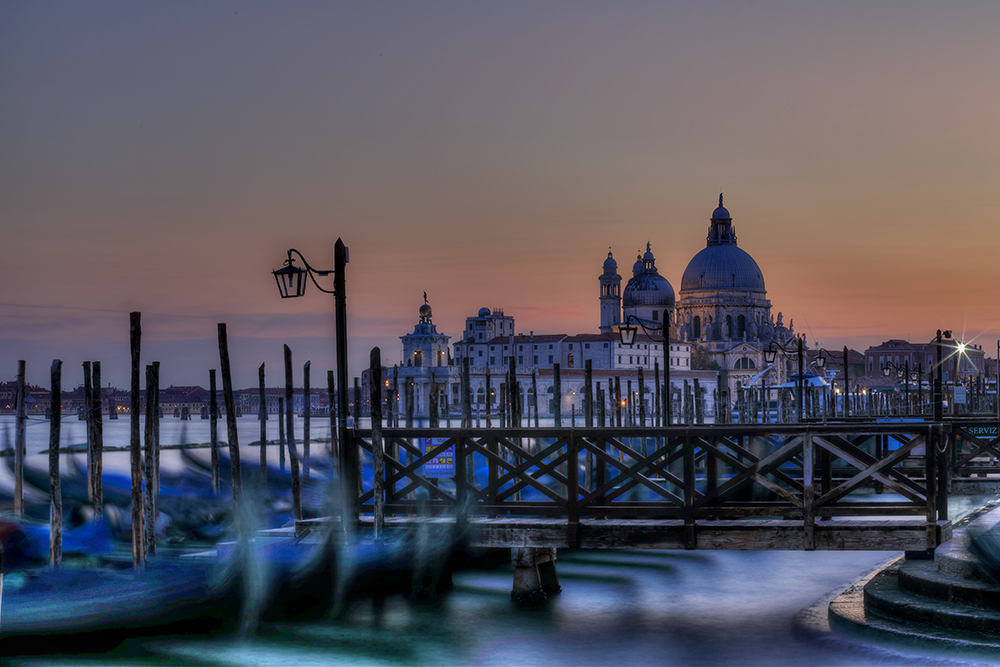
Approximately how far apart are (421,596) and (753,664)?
3873 mm

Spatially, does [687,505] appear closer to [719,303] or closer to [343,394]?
[343,394]

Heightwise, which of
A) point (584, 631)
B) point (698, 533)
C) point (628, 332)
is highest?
point (628, 332)

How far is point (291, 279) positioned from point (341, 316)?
24.9 inches

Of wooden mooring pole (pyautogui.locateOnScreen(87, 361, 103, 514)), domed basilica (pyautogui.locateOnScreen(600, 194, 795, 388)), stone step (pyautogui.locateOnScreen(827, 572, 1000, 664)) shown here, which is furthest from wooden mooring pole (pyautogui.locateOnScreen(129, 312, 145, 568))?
domed basilica (pyautogui.locateOnScreen(600, 194, 795, 388))

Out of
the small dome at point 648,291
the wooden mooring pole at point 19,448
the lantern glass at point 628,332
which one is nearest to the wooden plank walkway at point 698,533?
the lantern glass at point 628,332

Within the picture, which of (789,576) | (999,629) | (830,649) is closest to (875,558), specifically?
(789,576)

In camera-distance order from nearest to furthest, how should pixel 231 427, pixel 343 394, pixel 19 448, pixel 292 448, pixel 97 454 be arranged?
pixel 343 394
pixel 231 427
pixel 97 454
pixel 19 448
pixel 292 448

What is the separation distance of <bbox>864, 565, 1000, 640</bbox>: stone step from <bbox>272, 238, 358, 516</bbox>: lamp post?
483 centimetres

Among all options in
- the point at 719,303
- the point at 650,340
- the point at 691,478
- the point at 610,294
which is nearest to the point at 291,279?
the point at 691,478

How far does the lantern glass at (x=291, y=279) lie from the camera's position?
34.7 feet

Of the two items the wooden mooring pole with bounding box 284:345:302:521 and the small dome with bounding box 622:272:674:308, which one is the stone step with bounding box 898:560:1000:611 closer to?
the wooden mooring pole with bounding box 284:345:302:521

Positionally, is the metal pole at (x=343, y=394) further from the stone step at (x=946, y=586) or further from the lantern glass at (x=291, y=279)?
the stone step at (x=946, y=586)

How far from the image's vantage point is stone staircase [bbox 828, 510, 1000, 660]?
9547 millimetres

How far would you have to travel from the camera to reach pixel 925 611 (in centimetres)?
1002
